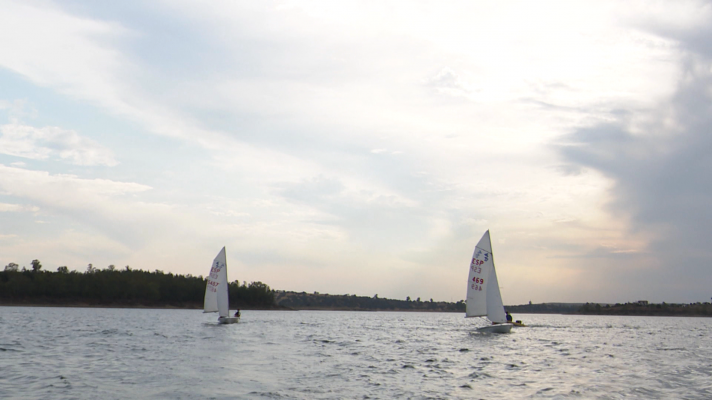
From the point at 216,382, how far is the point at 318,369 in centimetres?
781

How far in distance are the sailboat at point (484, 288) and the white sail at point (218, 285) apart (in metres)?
34.8

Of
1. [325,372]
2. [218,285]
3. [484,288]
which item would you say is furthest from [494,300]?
[218,285]

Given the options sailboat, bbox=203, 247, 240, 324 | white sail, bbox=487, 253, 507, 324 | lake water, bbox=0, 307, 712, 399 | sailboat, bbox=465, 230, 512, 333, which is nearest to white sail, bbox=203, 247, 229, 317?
sailboat, bbox=203, 247, 240, 324

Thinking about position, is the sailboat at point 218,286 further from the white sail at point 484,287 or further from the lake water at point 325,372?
the white sail at point 484,287

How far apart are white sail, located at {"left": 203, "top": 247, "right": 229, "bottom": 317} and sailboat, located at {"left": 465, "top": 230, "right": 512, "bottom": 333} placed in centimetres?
3478

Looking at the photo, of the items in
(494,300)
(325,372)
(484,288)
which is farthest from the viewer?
(484,288)

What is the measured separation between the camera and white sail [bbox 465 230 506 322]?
66750 mm

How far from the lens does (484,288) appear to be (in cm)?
6706

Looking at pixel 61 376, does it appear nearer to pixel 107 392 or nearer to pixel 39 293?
pixel 107 392

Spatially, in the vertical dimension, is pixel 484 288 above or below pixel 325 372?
above

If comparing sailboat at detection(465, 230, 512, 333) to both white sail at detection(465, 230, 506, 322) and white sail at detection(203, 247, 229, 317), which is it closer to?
white sail at detection(465, 230, 506, 322)

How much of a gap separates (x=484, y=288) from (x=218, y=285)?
123 feet

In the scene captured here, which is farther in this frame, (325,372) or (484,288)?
(484,288)

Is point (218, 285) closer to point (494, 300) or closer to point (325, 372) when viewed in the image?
point (494, 300)
